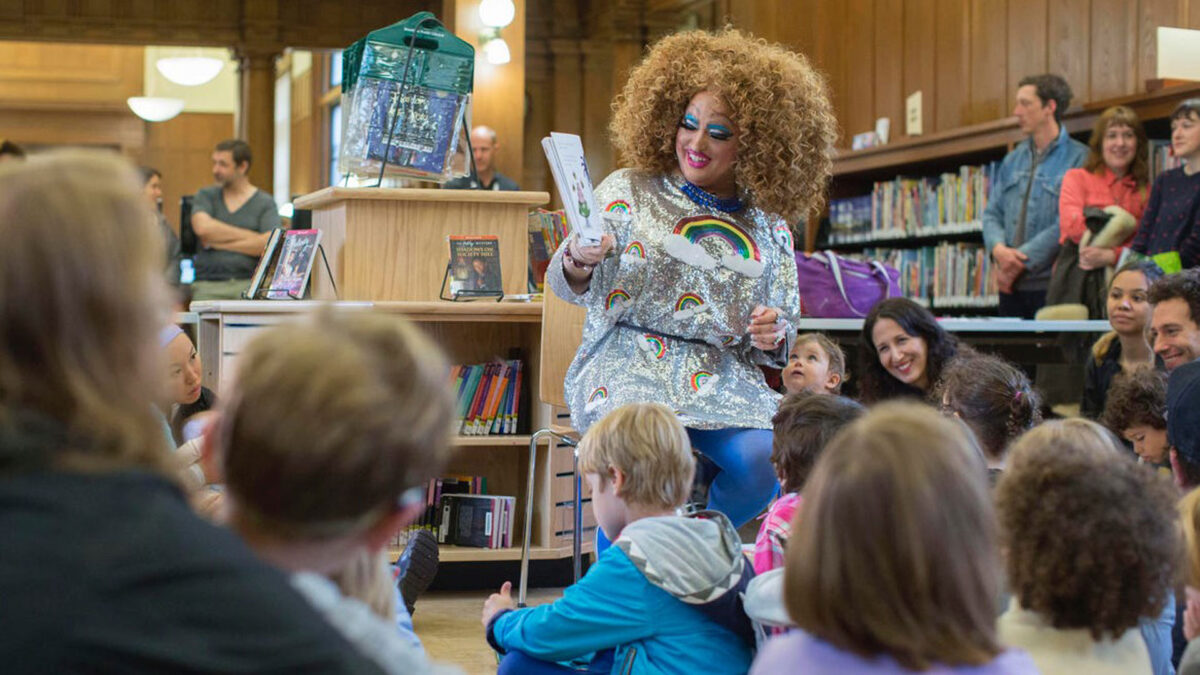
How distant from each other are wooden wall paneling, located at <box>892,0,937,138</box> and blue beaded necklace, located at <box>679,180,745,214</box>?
543 centimetres

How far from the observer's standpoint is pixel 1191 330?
3.34m

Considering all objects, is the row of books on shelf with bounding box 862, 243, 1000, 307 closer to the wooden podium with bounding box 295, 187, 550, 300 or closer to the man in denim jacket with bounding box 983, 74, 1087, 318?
the man in denim jacket with bounding box 983, 74, 1087, 318

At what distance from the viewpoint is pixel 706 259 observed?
9.97ft

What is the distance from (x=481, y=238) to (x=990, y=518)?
3.08 meters

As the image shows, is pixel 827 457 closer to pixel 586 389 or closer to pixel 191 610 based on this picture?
pixel 191 610

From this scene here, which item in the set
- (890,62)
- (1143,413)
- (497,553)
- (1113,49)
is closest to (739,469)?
(1143,413)

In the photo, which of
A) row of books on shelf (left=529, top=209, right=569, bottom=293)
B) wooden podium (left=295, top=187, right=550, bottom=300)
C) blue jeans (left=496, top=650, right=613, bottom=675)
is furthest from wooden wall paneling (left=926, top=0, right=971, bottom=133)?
blue jeans (left=496, top=650, right=613, bottom=675)

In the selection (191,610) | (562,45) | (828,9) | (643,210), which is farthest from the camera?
(562,45)

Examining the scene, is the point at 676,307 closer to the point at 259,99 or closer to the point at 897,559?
the point at 897,559

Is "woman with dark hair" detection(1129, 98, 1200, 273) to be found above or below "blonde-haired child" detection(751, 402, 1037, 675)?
above

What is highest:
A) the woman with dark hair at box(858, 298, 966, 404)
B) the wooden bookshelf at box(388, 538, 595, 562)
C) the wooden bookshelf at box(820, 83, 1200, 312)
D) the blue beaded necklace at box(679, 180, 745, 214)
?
the wooden bookshelf at box(820, 83, 1200, 312)

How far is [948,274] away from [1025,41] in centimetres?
129

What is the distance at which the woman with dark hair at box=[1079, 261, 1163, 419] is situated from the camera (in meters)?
4.26

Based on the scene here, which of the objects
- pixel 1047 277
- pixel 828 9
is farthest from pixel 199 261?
pixel 828 9
